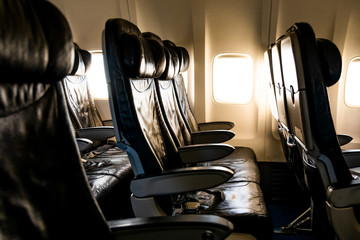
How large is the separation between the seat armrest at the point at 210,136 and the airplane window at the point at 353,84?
1.38 metres

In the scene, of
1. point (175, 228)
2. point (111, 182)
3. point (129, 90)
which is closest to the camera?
point (175, 228)

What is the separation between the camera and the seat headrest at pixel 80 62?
2641 mm

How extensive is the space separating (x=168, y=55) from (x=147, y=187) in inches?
38.9

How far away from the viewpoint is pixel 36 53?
24.1 inches

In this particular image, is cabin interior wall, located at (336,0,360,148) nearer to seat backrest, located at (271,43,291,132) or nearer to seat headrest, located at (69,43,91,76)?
seat backrest, located at (271,43,291,132)

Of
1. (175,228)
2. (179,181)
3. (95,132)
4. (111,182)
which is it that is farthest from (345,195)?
(95,132)

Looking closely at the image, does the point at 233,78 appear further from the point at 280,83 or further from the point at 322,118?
the point at 322,118

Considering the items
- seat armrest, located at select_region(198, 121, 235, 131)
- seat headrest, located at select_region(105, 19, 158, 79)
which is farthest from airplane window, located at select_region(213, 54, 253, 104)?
seat headrest, located at select_region(105, 19, 158, 79)

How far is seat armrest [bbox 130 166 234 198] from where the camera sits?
1.27 meters

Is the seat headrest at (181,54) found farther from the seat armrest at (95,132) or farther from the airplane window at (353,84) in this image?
the airplane window at (353,84)

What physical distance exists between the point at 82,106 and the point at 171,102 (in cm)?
116

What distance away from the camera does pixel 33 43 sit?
604 mm

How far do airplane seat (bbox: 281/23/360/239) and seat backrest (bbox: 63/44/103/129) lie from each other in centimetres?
202

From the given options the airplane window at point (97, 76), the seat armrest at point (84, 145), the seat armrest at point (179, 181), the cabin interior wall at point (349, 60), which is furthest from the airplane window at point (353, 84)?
the airplane window at point (97, 76)
